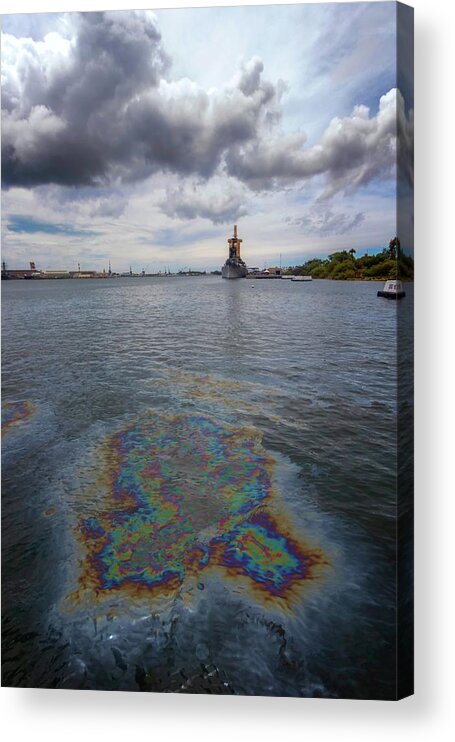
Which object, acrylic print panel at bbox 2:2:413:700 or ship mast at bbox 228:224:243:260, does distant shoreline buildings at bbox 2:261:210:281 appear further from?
ship mast at bbox 228:224:243:260

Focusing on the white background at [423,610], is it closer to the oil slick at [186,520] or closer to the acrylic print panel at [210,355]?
the acrylic print panel at [210,355]

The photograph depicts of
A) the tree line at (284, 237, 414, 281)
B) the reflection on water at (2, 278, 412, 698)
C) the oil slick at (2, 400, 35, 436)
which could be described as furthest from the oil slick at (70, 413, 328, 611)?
the tree line at (284, 237, 414, 281)

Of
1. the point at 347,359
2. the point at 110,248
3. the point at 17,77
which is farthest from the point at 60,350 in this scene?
the point at 347,359

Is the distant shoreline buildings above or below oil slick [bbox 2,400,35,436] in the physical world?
above

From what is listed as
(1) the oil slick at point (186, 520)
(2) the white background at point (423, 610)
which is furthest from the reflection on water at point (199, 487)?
(2) the white background at point (423, 610)

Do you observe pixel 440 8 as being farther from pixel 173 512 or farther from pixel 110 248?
pixel 173 512

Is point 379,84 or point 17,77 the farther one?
point 17,77
